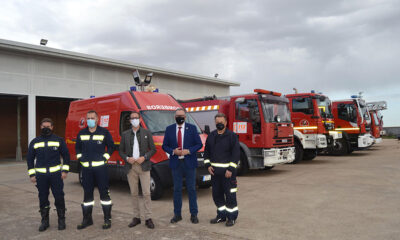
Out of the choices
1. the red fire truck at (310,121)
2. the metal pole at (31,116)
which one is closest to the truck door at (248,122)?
the red fire truck at (310,121)

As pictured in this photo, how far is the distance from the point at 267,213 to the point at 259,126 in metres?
4.38

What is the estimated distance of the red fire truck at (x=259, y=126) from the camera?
962 cm

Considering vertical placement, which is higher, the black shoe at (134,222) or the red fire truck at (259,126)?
the red fire truck at (259,126)

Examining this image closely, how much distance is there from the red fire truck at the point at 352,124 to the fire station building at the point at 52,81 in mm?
11100

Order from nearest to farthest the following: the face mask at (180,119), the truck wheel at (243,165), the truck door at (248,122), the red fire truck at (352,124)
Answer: the face mask at (180,119)
the truck door at (248,122)
the truck wheel at (243,165)
the red fire truck at (352,124)

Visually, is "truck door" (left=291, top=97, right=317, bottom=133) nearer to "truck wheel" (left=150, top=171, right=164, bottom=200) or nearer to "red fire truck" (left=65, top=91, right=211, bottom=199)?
"red fire truck" (left=65, top=91, right=211, bottom=199)

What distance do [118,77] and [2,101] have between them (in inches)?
306

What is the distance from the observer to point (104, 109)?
8023 mm

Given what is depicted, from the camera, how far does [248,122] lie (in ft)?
32.4

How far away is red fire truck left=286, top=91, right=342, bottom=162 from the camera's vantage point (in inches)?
489

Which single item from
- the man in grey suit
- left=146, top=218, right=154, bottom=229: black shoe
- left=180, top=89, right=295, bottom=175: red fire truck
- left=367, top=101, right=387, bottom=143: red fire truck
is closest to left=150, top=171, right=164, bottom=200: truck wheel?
the man in grey suit

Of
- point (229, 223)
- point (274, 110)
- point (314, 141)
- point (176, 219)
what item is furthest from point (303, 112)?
point (176, 219)

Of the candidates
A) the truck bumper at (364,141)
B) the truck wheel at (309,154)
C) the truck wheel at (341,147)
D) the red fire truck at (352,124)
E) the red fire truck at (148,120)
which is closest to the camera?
the red fire truck at (148,120)

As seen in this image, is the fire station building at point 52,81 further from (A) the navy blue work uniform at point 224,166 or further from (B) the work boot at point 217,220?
(B) the work boot at point 217,220
